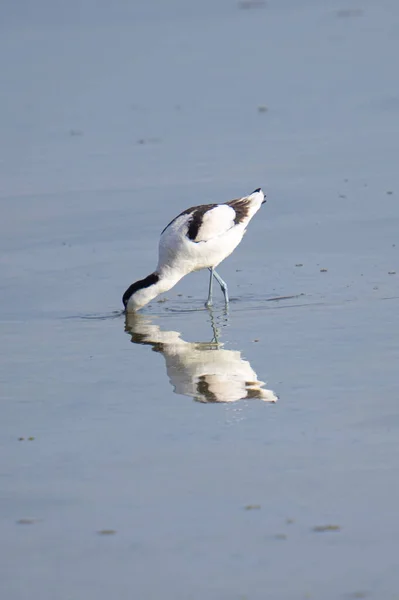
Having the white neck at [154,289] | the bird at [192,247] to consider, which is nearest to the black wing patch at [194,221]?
the bird at [192,247]

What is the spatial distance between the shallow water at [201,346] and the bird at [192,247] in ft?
0.65

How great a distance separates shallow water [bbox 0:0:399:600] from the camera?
4926 millimetres

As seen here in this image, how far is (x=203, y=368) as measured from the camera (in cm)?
752

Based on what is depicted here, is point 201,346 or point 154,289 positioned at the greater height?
point 154,289

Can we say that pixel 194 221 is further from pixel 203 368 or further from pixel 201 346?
pixel 203 368

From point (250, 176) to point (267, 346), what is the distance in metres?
5.23

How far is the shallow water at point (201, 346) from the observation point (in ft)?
16.2

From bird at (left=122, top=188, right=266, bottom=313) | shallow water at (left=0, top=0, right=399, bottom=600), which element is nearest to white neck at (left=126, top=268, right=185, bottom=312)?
bird at (left=122, top=188, right=266, bottom=313)

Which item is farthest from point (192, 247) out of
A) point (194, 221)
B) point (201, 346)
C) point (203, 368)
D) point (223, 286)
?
point (203, 368)

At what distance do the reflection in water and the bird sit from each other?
1.46 ft

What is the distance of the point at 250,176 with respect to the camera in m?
12.7

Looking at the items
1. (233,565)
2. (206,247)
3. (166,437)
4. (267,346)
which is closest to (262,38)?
(206,247)

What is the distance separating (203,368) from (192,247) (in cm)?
197

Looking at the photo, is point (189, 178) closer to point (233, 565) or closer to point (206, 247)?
A: point (206, 247)
